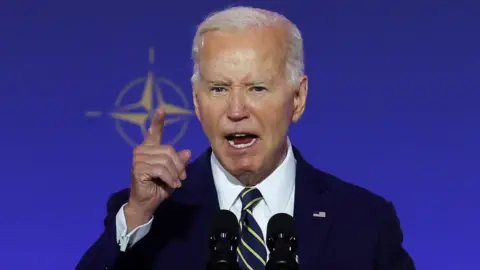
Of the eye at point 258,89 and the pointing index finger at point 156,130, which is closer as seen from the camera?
the pointing index finger at point 156,130

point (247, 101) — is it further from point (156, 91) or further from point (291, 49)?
point (156, 91)

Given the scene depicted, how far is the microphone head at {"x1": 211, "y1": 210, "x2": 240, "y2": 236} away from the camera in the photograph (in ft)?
3.72

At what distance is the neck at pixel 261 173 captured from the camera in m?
1.44

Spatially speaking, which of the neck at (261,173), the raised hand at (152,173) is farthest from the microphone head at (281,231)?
the neck at (261,173)

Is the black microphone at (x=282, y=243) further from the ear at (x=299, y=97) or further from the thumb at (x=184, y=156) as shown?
the ear at (x=299, y=97)

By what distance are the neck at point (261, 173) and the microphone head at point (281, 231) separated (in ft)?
0.93

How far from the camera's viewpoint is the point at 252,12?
4.61 feet

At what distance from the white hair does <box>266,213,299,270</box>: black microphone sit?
37 centimetres

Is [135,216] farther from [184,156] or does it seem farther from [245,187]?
[245,187]

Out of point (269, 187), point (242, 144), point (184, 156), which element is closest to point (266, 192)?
point (269, 187)

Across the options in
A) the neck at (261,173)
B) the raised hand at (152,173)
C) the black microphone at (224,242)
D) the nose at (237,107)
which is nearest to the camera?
the black microphone at (224,242)

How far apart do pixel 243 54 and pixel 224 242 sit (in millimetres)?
387

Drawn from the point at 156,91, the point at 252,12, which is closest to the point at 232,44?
the point at 252,12

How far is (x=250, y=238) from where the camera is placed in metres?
1.40
